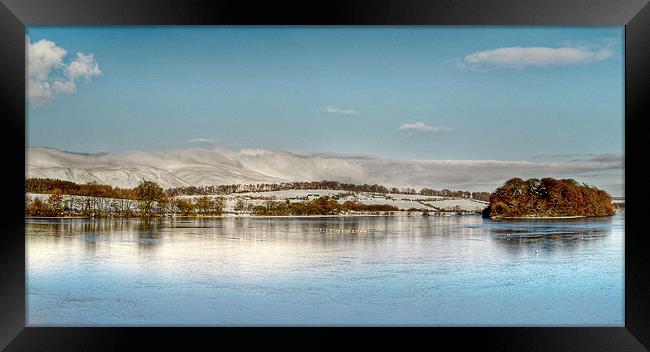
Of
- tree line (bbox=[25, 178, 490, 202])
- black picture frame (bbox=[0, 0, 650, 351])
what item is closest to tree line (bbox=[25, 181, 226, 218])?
tree line (bbox=[25, 178, 490, 202])

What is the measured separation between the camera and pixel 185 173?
22844 millimetres

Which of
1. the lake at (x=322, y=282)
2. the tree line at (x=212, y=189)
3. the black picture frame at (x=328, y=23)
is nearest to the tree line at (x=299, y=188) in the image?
the tree line at (x=212, y=189)

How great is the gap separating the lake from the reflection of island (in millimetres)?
10588

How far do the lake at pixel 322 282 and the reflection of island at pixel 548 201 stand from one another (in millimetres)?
10588

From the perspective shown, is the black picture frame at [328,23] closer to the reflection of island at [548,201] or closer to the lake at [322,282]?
the lake at [322,282]

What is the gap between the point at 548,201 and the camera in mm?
27453

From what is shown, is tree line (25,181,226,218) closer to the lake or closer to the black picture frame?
the lake

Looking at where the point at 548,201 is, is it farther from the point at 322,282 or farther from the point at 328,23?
the point at 328,23

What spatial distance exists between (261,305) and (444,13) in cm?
498

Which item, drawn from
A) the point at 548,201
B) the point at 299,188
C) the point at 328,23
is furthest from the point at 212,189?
the point at 328,23

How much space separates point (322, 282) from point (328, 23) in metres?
6.16

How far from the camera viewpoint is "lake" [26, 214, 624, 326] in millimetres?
7793

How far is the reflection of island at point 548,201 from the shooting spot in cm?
2629
